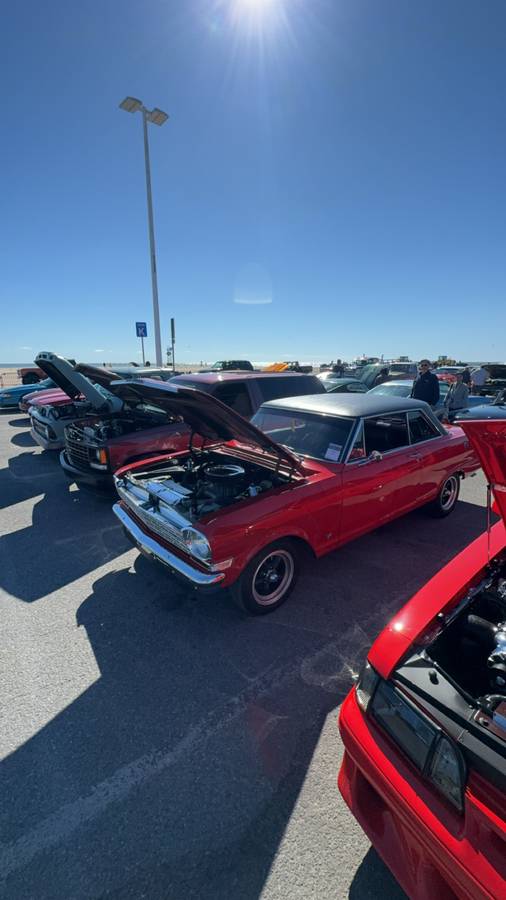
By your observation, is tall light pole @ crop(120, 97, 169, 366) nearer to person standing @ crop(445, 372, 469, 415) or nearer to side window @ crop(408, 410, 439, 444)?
person standing @ crop(445, 372, 469, 415)

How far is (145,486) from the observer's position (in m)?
3.45

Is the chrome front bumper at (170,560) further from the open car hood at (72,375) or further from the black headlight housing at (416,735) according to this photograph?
the open car hood at (72,375)

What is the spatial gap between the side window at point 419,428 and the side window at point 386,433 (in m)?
0.13

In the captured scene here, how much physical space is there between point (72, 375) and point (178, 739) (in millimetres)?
5443

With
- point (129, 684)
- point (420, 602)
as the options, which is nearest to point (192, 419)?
point (129, 684)

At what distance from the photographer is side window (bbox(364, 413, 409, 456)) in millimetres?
A: 3783

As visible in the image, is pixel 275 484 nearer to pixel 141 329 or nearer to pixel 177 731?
pixel 177 731

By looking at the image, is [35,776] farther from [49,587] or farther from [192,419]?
[192,419]

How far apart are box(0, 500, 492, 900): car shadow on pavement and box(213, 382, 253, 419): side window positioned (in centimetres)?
348

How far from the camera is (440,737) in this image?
1263 mm

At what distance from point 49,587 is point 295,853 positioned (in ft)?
9.30

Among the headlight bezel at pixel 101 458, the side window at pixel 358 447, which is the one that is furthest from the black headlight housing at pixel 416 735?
the headlight bezel at pixel 101 458

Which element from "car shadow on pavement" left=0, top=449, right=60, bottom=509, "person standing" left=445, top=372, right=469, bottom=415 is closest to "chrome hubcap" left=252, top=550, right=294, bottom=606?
"car shadow on pavement" left=0, top=449, right=60, bottom=509

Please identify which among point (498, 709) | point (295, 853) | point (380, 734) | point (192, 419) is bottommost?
point (295, 853)
